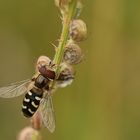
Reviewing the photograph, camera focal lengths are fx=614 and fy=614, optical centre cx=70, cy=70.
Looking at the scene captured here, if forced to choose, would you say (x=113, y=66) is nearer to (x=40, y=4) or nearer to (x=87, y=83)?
(x=87, y=83)

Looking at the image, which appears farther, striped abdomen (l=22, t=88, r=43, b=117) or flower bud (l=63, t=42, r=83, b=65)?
striped abdomen (l=22, t=88, r=43, b=117)

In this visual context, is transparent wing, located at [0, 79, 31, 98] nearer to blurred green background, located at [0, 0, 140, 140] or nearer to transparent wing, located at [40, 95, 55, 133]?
Result: transparent wing, located at [40, 95, 55, 133]

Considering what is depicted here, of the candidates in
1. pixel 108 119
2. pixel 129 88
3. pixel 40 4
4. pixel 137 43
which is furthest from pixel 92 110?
pixel 40 4

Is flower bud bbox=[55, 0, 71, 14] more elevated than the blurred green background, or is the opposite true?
the blurred green background

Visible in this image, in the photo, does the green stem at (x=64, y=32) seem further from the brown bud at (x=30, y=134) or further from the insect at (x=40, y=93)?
the brown bud at (x=30, y=134)

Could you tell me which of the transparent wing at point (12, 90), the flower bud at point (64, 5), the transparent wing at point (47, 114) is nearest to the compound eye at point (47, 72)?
the transparent wing at point (47, 114)

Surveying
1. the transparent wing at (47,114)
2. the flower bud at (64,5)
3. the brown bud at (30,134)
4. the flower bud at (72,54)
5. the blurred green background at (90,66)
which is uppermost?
the blurred green background at (90,66)

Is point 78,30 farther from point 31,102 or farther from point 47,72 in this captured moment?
point 31,102

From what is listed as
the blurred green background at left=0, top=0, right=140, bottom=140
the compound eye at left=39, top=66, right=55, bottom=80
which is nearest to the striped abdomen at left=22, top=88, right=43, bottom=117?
the compound eye at left=39, top=66, right=55, bottom=80
